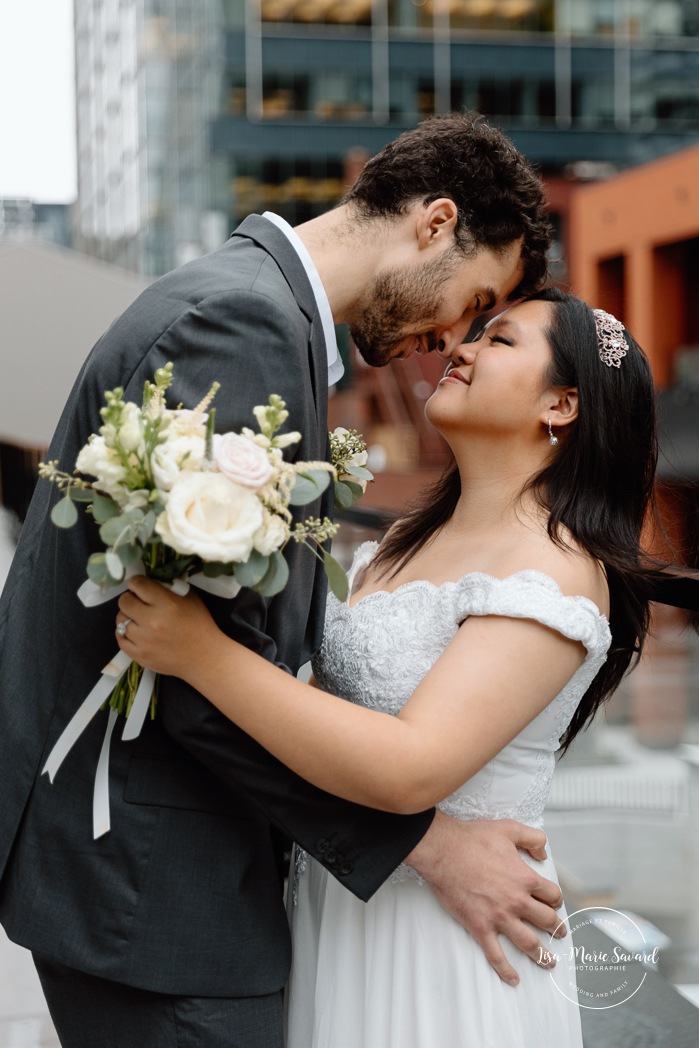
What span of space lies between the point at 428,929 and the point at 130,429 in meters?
1.06

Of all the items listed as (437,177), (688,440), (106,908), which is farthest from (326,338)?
(688,440)

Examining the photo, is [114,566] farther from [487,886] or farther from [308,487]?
[487,886]

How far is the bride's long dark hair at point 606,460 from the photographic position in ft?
7.22

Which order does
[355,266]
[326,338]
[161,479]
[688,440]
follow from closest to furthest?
[161,479]
[326,338]
[355,266]
[688,440]

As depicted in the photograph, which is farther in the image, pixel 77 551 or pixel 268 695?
pixel 77 551

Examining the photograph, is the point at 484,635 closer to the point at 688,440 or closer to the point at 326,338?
the point at 326,338

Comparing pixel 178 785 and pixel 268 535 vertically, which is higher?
pixel 268 535

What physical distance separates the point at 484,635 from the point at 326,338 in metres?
0.60

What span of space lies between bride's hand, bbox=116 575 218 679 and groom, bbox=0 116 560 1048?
0.21ft

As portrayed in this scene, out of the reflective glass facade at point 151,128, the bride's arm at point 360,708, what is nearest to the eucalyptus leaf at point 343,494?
the bride's arm at point 360,708

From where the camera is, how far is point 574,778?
3672 mm

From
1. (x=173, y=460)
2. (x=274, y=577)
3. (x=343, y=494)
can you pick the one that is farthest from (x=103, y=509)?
(x=343, y=494)

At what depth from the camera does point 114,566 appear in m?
1.54

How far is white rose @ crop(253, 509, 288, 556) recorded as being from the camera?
1550 millimetres
